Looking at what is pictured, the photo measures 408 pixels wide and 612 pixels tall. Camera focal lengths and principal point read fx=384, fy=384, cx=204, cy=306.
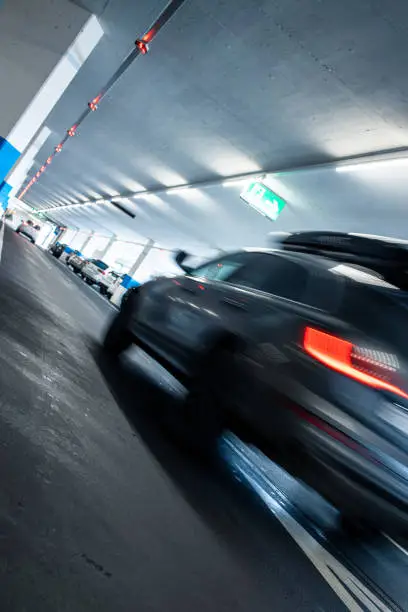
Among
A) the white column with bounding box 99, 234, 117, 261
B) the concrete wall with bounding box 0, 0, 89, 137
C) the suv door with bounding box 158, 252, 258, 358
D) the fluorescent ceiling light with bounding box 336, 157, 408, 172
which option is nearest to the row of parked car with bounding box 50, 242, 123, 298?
the concrete wall with bounding box 0, 0, 89, 137

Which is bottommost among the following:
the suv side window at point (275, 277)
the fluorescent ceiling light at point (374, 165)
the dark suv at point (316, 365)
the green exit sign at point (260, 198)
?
the dark suv at point (316, 365)

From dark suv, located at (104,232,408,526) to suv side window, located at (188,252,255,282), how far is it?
0.32 metres

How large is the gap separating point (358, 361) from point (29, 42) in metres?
8.75

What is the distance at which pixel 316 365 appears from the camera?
2.14 metres

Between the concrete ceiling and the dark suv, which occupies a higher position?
the concrete ceiling

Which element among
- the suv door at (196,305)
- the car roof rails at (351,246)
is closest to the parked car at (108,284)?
the suv door at (196,305)

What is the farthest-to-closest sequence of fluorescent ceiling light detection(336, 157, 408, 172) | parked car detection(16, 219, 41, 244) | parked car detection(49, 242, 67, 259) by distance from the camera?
1. parked car detection(16, 219, 41, 244)
2. parked car detection(49, 242, 67, 259)
3. fluorescent ceiling light detection(336, 157, 408, 172)

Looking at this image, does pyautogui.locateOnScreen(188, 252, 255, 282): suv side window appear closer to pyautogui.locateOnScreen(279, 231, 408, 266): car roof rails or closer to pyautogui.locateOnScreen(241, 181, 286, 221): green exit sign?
pyautogui.locateOnScreen(279, 231, 408, 266): car roof rails

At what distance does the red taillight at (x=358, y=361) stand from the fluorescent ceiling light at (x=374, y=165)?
5488 mm

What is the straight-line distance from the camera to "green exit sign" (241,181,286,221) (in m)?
9.91

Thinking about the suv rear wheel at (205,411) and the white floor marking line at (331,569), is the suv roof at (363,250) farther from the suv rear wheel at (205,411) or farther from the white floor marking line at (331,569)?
the white floor marking line at (331,569)

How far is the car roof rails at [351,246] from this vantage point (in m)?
2.36

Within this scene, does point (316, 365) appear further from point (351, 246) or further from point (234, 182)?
point (234, 182)

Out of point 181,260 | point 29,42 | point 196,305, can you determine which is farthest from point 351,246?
point 29,42
